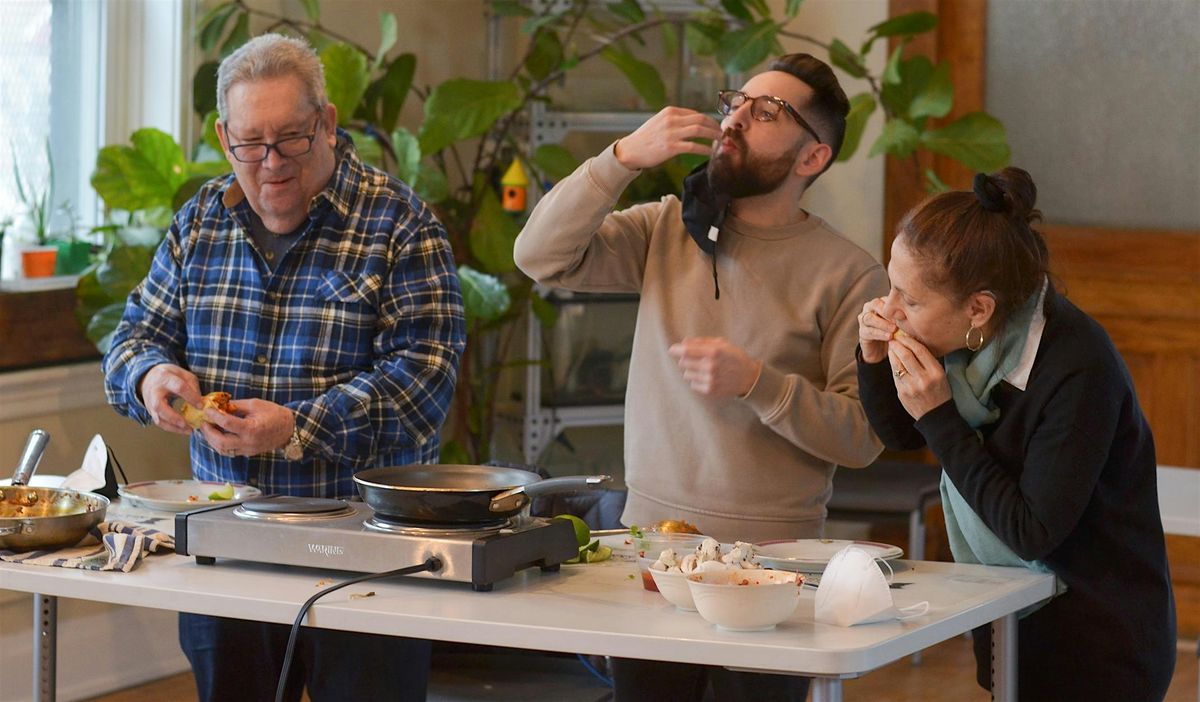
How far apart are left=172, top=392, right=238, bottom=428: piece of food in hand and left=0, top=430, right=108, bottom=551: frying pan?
214 mm

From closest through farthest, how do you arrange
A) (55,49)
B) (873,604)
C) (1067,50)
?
(873,604)
(55,49)
(1067,50)

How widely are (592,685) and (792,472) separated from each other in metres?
0.54

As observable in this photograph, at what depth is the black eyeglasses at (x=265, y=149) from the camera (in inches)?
98.1

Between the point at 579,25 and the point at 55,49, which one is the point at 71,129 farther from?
the point at 579,25

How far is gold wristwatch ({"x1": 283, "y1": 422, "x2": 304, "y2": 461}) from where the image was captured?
2.41m

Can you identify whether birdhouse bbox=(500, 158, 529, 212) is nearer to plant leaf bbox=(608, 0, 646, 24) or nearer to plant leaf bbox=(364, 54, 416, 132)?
plant leaf bbox=(364, 54, 416, 132)

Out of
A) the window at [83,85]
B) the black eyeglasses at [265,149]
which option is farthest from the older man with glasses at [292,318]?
the window at [83,85]

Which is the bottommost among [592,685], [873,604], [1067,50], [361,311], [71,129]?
[592,685]

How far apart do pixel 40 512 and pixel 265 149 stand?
26.8 inches

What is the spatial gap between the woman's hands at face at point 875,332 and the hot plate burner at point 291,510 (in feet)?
2.37

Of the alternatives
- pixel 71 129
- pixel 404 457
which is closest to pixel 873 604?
pixel 404 457

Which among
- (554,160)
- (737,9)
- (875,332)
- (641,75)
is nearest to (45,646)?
(875,332)

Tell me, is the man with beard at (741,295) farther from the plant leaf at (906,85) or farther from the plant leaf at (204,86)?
the plant leaf at (906,85)

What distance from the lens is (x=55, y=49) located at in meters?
3.91
